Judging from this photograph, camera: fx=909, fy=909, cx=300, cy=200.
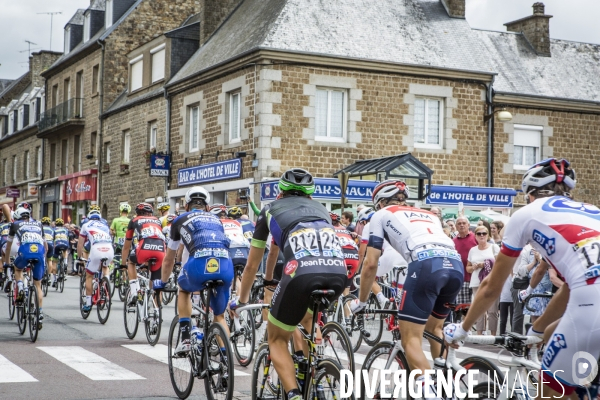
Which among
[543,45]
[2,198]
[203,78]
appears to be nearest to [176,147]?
[203,78]

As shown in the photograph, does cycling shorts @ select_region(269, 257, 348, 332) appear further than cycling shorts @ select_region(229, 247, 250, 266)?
No

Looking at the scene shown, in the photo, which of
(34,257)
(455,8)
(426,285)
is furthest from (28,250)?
(455,8)

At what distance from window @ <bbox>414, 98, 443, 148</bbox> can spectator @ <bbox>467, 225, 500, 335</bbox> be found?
12.1m

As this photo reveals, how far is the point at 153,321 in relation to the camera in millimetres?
11734

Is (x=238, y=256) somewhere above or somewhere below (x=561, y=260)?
below

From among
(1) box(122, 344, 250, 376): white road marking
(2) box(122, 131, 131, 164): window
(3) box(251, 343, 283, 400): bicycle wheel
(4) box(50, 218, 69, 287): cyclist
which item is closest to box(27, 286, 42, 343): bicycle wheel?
(1) box(122, 344, 250, 376): white road marking

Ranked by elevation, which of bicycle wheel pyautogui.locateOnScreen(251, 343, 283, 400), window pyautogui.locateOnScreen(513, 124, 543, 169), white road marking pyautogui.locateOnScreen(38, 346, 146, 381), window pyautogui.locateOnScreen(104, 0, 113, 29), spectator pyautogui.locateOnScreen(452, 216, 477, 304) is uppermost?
window pyautogui.locateOnScreen(104, 0, 113, 29)

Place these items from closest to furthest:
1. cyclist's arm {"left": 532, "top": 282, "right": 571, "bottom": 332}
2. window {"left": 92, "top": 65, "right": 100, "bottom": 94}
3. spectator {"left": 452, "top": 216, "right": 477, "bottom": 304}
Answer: cyclist's arm {"left": 532, "top": 282, "right": 571, "bottom": 332} < spectator {"left": 452, "top": 216, "right": 477, "bottom": 304} < window {"left": 92, "top": 65, "right": 100, "bottom": 94}

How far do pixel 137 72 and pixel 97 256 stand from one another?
20.0 m

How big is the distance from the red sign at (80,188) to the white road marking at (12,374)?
28.2 meters

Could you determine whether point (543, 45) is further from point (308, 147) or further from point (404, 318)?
point (404, 318)

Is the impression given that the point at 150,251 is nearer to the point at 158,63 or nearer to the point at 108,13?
the point at 158,63

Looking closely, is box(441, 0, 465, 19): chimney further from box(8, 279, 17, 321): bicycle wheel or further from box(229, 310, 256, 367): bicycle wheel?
box(229, 310, 256, 367): bicycle wheel

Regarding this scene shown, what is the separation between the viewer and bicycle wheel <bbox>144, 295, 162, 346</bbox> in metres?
11.7
